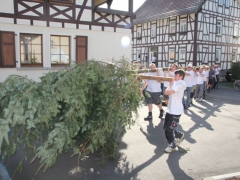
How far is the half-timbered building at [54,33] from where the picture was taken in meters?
9.87

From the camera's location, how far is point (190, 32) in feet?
69.8

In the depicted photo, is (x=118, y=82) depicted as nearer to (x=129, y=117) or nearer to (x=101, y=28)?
(x=129, y=117)

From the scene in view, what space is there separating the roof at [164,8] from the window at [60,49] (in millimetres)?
13190

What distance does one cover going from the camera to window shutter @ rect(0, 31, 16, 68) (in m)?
9.70

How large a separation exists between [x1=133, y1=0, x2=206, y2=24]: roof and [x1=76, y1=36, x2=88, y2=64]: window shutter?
41.1 ft

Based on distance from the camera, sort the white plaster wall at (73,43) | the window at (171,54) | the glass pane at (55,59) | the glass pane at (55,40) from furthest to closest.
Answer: the window at (171,54) → the glass pane at (55,59) → the glass pane at (55,40) → the white plaster wall at (73,43)

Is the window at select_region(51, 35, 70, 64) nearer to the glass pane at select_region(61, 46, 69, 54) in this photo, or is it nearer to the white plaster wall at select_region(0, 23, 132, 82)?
the glass pane at select_region(61, 46, 69, 54)

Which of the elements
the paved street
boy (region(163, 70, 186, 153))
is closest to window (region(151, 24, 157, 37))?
the paved street

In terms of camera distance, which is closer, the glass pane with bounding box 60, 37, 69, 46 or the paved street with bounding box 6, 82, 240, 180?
the paved street with bounding box 6, 82, 240, 180

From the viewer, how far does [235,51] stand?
25234 mm

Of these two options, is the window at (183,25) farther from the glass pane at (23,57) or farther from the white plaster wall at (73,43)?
the glass pane at (23,57)

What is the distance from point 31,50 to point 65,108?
25.6 ft

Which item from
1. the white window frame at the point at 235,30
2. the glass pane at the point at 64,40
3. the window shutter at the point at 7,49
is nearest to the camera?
the window shutter at the point at 7,49

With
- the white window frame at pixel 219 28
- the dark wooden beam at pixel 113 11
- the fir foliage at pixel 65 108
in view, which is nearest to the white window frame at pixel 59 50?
the dark wooden beam at pixel 113 11
